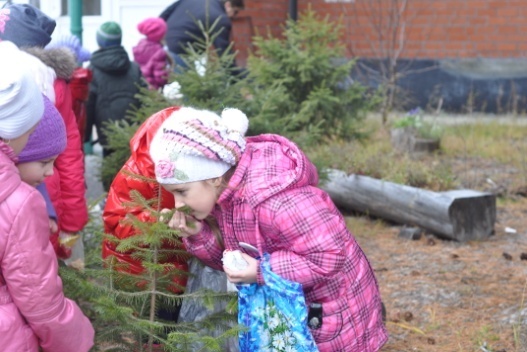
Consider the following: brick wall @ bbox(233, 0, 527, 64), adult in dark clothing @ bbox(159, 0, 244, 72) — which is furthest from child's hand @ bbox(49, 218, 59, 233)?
brick wall @ bbox(233, 0, 527, 64)

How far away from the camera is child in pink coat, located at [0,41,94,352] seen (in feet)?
9.39

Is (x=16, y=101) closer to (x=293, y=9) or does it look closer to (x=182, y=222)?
(x=182, y=222)

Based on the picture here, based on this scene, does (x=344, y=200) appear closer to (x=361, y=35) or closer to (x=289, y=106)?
(x=289, y=106)

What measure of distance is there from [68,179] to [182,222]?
4.36 ft

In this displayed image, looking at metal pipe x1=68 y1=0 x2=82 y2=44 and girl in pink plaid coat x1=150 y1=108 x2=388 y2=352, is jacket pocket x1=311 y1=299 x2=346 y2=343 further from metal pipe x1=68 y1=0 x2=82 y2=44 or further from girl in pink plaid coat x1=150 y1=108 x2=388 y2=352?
metal pipe x1=68 y1=0 x2=82 y2=44

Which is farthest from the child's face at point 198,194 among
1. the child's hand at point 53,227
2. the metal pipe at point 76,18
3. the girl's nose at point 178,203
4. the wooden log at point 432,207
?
the metal pipe at point 76,18

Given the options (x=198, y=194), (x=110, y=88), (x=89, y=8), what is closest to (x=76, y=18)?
(x=110, y=88)

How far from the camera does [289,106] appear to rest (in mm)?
8766

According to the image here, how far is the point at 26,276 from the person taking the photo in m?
2.88

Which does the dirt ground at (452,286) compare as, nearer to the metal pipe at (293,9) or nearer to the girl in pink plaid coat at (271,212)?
the girl in pink plaid coat at (271,212)

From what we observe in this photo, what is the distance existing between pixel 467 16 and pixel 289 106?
476 cm

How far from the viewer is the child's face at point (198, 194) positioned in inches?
133

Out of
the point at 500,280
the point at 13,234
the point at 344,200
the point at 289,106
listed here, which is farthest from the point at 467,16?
the point at 13,234

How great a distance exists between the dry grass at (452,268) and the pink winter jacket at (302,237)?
5.34 ft
